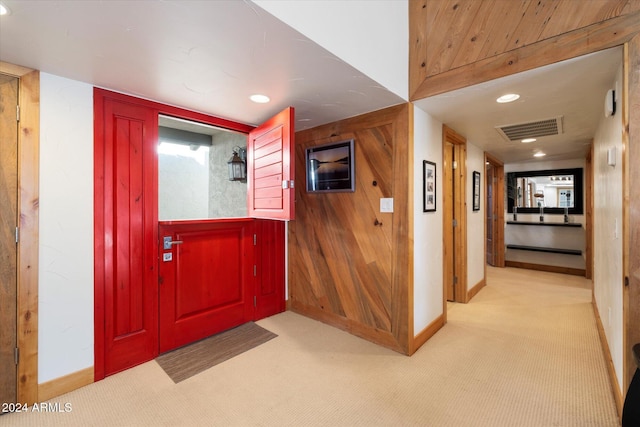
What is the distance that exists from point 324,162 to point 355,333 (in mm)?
1777

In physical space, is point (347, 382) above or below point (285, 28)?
below

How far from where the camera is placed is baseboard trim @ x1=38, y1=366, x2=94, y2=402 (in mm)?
1828

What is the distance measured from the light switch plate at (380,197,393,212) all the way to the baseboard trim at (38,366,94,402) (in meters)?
2.55

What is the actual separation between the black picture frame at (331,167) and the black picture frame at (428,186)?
65cm

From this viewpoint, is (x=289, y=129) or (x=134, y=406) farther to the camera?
(x=289, y=129)

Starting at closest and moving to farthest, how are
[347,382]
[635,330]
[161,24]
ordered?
[161,24] < [635,330] < [347,382]

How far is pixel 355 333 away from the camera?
2.77m

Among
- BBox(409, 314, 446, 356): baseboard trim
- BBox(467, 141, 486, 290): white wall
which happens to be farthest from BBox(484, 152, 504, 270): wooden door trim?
BBox(409, 314, 446, 356): baseboard trim

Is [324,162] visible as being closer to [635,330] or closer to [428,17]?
[428,17]

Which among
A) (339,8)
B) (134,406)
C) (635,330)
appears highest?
(339,8)

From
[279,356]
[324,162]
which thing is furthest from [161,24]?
[279,356]

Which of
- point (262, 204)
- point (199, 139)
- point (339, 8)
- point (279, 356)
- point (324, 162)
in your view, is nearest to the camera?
point (339, 8)

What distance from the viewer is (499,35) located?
6.25ft

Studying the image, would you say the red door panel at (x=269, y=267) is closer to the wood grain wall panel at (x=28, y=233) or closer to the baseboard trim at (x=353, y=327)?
the baseboard trim at (x=353, y=327)
